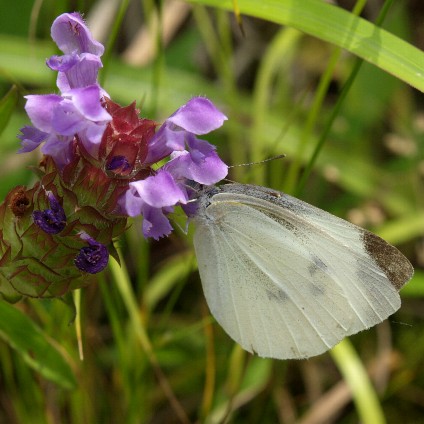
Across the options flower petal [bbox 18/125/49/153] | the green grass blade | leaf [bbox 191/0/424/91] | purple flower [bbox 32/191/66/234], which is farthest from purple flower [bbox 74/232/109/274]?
the green grass blade

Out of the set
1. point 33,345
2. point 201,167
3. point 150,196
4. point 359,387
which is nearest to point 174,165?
point 201,167

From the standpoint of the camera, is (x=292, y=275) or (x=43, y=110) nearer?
(x=43, y=110)

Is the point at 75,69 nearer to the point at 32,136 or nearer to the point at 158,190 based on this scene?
the point at 32,136

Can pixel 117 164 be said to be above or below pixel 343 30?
below

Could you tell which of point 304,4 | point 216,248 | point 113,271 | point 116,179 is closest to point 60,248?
point 116,179

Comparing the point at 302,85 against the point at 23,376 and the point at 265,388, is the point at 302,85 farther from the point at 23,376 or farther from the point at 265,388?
the point at 23,376
